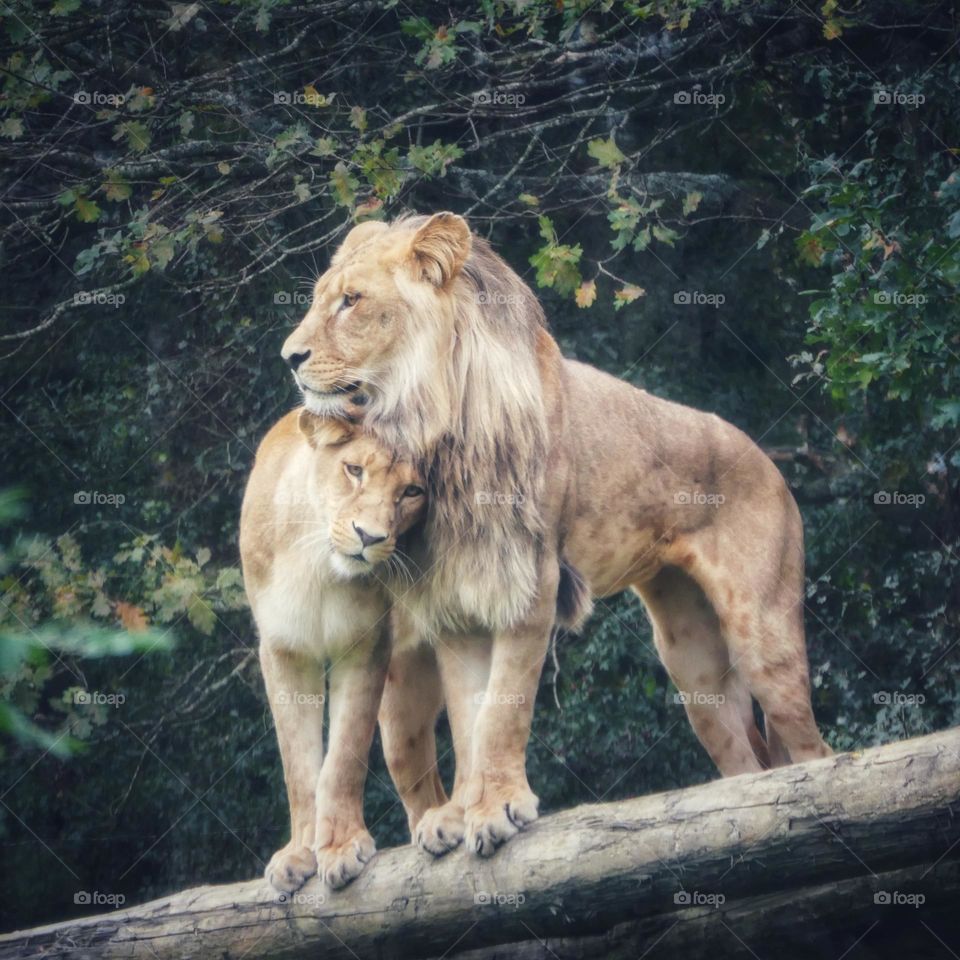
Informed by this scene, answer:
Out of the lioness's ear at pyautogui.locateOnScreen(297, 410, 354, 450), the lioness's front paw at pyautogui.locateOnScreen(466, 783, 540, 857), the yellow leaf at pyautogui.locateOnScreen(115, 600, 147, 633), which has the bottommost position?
the yellow leaf at pyautogui.locateOnScreen(115, 600, 147, 633)

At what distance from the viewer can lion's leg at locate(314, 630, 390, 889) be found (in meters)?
4.57

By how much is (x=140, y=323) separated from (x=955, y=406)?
4.80 meters

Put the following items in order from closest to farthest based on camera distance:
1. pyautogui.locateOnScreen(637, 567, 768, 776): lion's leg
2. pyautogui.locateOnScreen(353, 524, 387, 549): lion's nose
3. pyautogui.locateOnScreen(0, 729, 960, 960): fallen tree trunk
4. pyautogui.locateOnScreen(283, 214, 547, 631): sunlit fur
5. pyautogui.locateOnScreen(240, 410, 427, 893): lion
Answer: pyautogui.locateOnScreen(0, 729, 960, 960): fallen tree trunk < pyautogui.locateOnScreen(353, 524, 387, 549): lion's nose < pyautogui.locateOnScreen(240, 410, 427, 893): lion < pyautogui.locateOnScreen(283, 214, 547, 631): sunlit fur < pyautogui.locateOnScreen(637, 567, 768, 776): lion's leg

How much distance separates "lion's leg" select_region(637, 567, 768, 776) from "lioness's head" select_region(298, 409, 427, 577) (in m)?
1.54

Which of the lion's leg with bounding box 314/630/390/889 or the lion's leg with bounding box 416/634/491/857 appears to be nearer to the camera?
the lion's leg with bounding box 314/630/390/889

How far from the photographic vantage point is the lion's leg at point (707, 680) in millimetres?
5746

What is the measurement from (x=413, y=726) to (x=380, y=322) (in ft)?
4.78

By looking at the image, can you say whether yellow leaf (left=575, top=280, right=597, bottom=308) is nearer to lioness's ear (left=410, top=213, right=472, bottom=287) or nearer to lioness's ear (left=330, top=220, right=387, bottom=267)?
lioness's ear (left=330, top=220, right=387, bottom=267)

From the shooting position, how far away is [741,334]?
27.0ft

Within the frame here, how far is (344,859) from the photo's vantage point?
4539 millimetres

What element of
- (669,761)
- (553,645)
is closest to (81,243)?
(553,645)

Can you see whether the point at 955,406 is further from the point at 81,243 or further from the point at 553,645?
the point at 81,243

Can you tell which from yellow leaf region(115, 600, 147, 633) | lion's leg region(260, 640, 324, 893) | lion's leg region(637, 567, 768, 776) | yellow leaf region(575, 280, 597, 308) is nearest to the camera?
lion's leg region(260, 640, 324, 893)

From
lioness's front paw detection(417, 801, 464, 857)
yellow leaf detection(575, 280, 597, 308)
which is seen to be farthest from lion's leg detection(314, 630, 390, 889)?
yellow leaf detection(575, 280, 597, 308)
